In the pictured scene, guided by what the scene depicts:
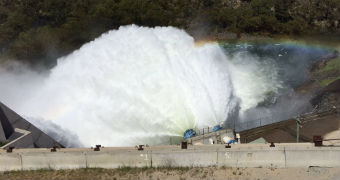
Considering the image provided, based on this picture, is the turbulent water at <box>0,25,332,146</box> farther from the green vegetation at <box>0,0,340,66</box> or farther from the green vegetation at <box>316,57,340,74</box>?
the green vegetation at <box>0,0,340,66</box>

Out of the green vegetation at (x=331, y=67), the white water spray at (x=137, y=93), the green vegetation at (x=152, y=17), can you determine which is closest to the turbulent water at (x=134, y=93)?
the white water spray at (x=137, y=93)

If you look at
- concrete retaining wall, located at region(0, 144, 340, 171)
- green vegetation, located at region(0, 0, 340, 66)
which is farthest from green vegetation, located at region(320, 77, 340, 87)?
green vegetation, located at region(0, 0, 340, 66)

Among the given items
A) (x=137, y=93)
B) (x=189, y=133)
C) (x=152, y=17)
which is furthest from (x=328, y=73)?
(x=152, y=17)

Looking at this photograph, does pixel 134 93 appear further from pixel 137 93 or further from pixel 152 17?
pixel 152 17

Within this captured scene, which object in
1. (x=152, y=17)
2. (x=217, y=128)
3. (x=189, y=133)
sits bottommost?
(x=189, y=133)

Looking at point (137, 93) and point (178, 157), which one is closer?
point (178, 157)

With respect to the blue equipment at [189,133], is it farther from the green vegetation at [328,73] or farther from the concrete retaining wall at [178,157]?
the green vegetation at [328,73]
